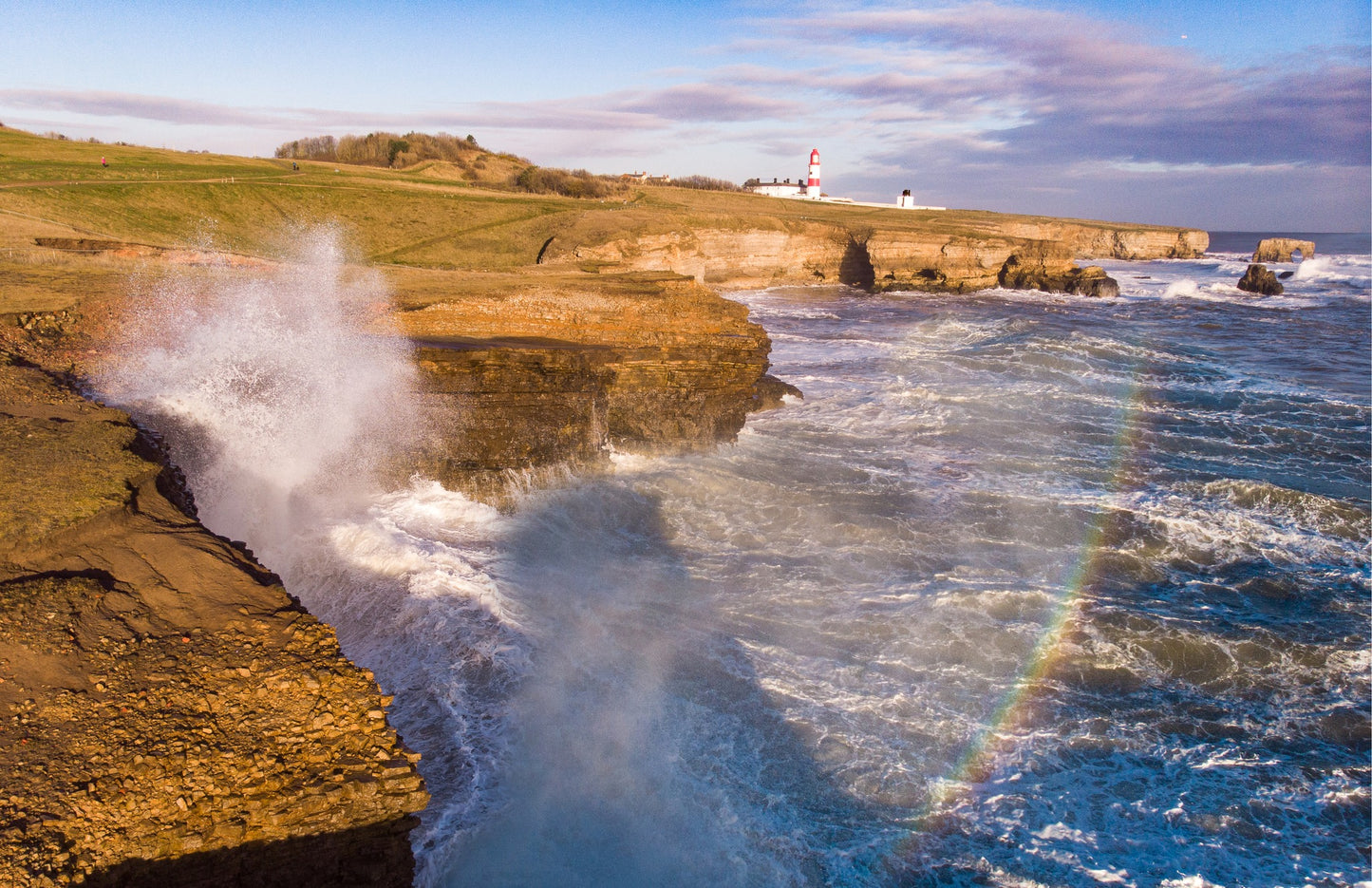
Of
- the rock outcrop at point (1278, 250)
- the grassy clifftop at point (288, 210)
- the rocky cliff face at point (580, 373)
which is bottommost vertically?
the rocky cliff face at point (580, 373)

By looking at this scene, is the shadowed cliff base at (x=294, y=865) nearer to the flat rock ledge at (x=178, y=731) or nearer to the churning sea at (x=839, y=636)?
the flat rock ledge at (x=178, y=731)

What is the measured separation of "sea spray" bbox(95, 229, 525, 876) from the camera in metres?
6.41

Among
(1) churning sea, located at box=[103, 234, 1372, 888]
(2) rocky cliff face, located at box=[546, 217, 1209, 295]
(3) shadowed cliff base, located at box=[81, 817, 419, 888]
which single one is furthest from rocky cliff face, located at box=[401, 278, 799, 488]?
(2) rocky cliff face, located at box=[546, 217, 1209, 295]

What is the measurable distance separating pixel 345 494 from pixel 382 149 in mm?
51999

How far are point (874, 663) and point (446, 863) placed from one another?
14.0ft

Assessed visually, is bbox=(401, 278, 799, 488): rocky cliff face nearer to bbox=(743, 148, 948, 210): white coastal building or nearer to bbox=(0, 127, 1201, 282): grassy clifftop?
bbox=(0, 127, 1201, 282): grassy clifftop

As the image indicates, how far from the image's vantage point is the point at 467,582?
8.13 meters

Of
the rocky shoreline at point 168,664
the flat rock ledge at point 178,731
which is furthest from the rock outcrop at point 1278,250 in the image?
the flat rock ledge at point 178,731

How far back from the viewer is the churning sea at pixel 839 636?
551 cm

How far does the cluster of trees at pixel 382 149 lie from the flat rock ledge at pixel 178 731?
5019cm

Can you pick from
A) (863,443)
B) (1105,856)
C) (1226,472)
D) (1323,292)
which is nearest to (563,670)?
(1105,856)

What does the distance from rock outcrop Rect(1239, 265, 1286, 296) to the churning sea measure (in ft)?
112

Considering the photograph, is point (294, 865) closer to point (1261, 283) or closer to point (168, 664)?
point (168, 664)

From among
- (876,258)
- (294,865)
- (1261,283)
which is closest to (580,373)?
(294,865)
